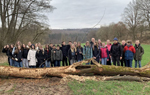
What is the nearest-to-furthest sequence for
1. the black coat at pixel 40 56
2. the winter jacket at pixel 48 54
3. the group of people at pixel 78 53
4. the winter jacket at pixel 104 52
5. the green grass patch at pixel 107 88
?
the green grass patch at pixel 107 88, the group of people at pixel 78 53, the winter jacket at pixel 104 52, the black coat at pixel 40 56, the winter jacket at pixel 48 54

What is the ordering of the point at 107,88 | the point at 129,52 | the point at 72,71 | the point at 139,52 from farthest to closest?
A: the point at 139,52
the point at 129,52
the point at 72,71
the point at 107,88

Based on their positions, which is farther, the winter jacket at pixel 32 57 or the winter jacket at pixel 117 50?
the winter jacket at pixel 32 57

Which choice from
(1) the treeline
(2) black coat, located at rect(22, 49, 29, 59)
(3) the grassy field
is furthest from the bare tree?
(1) the treeline

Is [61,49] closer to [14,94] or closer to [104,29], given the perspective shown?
[14,94]


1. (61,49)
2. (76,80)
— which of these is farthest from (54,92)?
(61,49)

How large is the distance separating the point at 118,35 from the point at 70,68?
38.1 meters

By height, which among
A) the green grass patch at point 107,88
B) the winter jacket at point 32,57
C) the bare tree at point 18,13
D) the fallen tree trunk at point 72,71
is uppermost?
the bare tree at point 18,13

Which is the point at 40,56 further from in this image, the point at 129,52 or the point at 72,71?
the point at 129,52

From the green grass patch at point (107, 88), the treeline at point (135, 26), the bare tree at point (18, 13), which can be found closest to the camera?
the green grass patch at point (107, 88)

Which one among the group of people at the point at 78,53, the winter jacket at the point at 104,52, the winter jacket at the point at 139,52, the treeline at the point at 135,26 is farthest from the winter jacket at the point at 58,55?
the treeline at the point at 135,26

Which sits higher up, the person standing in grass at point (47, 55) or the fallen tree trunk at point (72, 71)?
the person standing in grass at point (47, 55)

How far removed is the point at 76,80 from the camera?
185 inches

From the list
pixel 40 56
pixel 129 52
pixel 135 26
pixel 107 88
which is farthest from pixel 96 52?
pixel 135 26

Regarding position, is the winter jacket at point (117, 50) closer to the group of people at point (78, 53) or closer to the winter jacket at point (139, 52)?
the group of people at point (78, 53)
